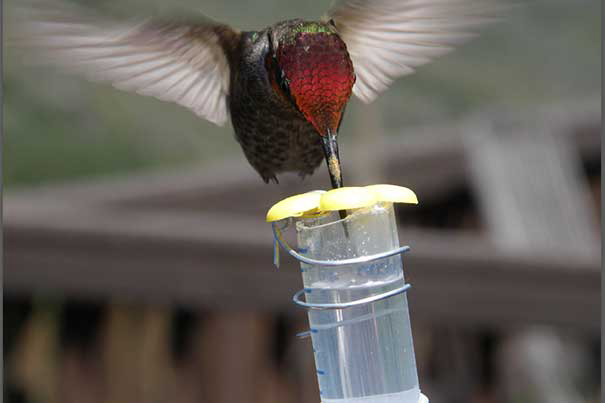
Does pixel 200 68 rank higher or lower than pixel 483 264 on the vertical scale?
higher

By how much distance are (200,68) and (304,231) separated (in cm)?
51

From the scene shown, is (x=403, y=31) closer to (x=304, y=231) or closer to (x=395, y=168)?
(x=304, y=231)

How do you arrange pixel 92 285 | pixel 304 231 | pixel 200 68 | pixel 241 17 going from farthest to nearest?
pixel 241 17
pixel 92 285
pixel 200 68
pixel 304 231

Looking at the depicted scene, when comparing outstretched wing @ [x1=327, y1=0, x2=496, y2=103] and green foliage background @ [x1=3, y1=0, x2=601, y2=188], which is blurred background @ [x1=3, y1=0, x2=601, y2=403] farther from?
green foliage background @ [x1=3, y1=0, x2=601, y2=188]

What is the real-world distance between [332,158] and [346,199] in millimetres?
148

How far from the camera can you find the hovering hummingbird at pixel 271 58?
125cm

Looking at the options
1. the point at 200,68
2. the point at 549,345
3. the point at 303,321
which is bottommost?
the point at 549,345

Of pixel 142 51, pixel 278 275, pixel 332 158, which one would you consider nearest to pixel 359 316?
pixel 332 158

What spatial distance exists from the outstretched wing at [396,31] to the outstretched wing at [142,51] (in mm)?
213

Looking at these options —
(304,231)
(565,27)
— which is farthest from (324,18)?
(565,27)

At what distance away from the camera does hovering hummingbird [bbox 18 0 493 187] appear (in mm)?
1249

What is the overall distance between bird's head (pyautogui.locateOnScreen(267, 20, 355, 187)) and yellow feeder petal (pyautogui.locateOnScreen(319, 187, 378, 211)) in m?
0.10

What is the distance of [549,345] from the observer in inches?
190

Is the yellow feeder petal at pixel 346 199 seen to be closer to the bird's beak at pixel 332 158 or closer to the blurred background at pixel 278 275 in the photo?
the bird's beak at pixel 332 158
